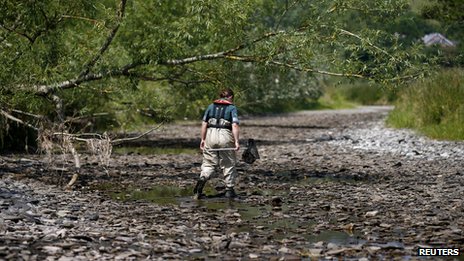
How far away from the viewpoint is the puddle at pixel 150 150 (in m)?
25.2

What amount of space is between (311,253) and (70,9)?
10.3 metres

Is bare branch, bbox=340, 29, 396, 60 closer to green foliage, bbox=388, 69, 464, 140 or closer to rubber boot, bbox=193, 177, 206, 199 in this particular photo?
rubber boot, bbox=193, 177, 206, 199

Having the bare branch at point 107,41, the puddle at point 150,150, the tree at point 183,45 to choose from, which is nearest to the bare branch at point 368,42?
the tree at point 183,45

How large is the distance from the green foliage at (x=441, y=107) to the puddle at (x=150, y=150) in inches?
350

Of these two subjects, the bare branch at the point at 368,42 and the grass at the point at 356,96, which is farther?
the grass at the point at 356,96

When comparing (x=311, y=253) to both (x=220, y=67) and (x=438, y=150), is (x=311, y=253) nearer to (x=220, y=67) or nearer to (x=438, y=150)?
(x=220, y=67)

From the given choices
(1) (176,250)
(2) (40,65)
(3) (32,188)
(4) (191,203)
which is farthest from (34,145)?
(1) (176,250)

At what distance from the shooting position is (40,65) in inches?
708

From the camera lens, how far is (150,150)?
1037 inches

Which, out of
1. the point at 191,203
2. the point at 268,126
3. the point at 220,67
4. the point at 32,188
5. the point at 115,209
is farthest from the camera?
the point at 268,126

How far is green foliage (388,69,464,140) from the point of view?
28.1m
